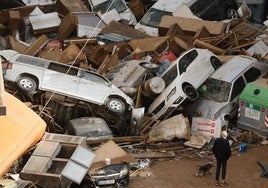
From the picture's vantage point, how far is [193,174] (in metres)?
14.3

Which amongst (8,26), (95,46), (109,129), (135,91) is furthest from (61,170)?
(8,26)

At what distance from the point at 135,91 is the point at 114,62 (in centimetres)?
223

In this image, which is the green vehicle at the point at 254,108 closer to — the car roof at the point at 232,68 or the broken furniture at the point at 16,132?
the car roof at the point at 232,68

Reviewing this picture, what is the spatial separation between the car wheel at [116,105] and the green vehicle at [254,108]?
307 centimetres

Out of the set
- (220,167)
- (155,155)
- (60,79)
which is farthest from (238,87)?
(60,79)

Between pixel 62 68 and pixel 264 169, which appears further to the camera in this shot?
pixel 62 68

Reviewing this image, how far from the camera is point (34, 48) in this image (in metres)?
20.5

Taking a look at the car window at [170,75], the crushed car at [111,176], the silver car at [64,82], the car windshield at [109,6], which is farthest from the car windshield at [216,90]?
the car windshield at [109,6]

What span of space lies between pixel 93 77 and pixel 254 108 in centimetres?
437

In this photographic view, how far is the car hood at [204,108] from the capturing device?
17.2 meters

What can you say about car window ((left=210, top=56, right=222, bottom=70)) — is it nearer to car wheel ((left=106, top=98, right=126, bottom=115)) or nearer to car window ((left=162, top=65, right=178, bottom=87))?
car window ((left=162, top=65, right=178, bottom=87))

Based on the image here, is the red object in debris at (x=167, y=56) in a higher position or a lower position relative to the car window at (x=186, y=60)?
lower

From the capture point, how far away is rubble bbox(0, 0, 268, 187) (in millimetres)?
13211

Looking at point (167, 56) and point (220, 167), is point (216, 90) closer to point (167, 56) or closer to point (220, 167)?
point (167, 56)
